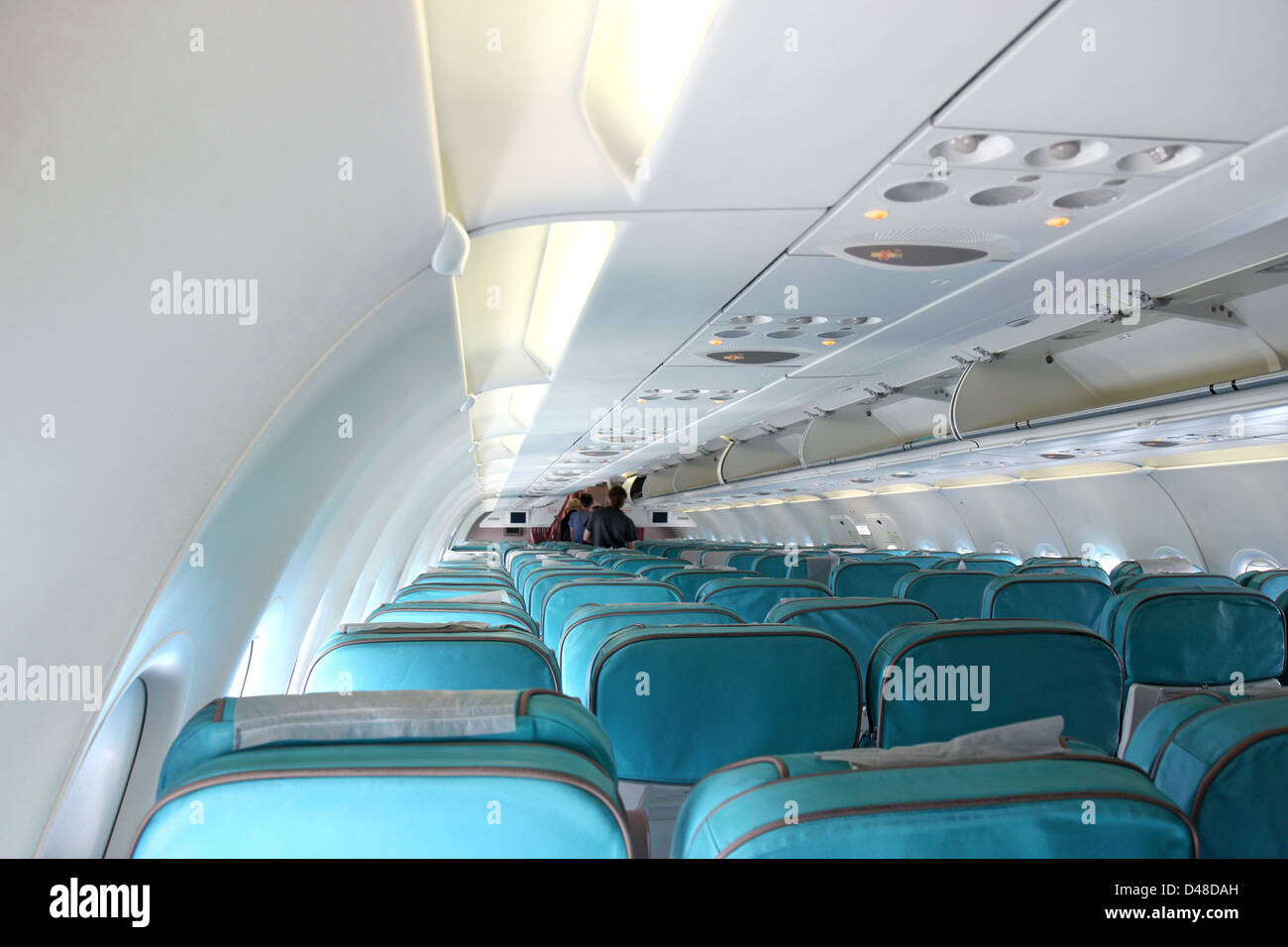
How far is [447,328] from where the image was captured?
444 cm

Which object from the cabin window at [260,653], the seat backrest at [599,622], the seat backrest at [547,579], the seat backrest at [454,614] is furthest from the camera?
the cabin window at [260,653]

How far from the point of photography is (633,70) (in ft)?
10.7

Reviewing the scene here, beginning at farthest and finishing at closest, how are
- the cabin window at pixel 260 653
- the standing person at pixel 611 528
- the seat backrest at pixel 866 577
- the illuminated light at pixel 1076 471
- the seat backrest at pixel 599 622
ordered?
the standing person at pixel 611 528 → the illuminated light at pixel 1076 471 → the seat backrest at pixel 866 577 → the cabin window at pixel 260 653 → the seat backrest at pixel 599 622

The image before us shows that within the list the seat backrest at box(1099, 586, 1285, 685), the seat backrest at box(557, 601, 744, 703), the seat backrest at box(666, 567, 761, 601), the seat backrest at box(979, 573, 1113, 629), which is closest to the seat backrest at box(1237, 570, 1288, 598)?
the seat backrest at box(979, 573, 1113, 629)

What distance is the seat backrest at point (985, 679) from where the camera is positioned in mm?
3088

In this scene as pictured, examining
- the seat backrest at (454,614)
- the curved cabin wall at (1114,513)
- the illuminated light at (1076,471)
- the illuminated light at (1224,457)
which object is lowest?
the seat backrest at (454,614)

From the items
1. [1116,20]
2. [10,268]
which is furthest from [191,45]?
[1116,20]

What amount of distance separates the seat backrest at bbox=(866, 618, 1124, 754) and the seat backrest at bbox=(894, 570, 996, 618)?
2817 mm

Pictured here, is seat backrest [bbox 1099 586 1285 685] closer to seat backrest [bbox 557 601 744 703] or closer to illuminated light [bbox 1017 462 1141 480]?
seat backrest [bbox 557 601 744 703]

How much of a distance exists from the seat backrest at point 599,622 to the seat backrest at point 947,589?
8.77 feet

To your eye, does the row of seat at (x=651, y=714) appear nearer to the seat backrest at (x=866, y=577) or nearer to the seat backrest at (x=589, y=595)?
the seat backrest at (x=589, y=595)

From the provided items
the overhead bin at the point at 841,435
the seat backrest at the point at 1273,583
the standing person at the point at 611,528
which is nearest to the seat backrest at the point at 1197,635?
the seat backrest at the point at 1273,583
